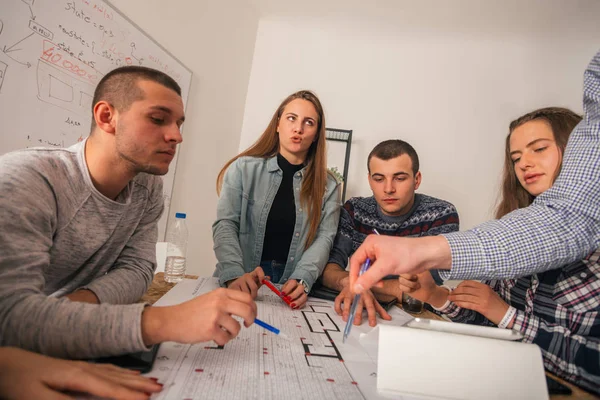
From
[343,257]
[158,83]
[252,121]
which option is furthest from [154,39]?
[343,257]

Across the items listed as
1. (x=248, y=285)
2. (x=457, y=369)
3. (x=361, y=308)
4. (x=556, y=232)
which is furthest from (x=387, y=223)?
(x=457, y=369)

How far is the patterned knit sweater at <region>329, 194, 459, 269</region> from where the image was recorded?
4.73 ft

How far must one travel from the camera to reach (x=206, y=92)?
2.41 metres

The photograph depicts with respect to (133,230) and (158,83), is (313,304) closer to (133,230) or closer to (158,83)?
(133,230)

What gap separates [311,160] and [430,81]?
1.83 metres

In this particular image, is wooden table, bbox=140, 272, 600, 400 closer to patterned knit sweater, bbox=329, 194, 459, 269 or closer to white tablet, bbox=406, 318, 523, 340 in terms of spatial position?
white tablet, bbox=406, 318, 523, 340

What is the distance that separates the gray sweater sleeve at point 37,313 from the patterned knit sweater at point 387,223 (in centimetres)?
100

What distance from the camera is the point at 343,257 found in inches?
55.5

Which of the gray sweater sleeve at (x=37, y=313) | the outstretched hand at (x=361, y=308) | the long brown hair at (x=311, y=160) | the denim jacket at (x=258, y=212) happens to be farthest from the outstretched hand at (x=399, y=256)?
the long brown hair at (x=311, y=160)

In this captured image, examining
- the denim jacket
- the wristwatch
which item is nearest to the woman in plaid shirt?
the wristwatch

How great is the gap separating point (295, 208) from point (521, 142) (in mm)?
863

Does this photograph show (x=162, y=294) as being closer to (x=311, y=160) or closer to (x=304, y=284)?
(x=304, y=284)

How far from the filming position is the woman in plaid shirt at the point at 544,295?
62cm

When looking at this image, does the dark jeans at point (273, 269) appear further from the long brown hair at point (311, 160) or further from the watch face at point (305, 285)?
the watch face at point (305, 285)
